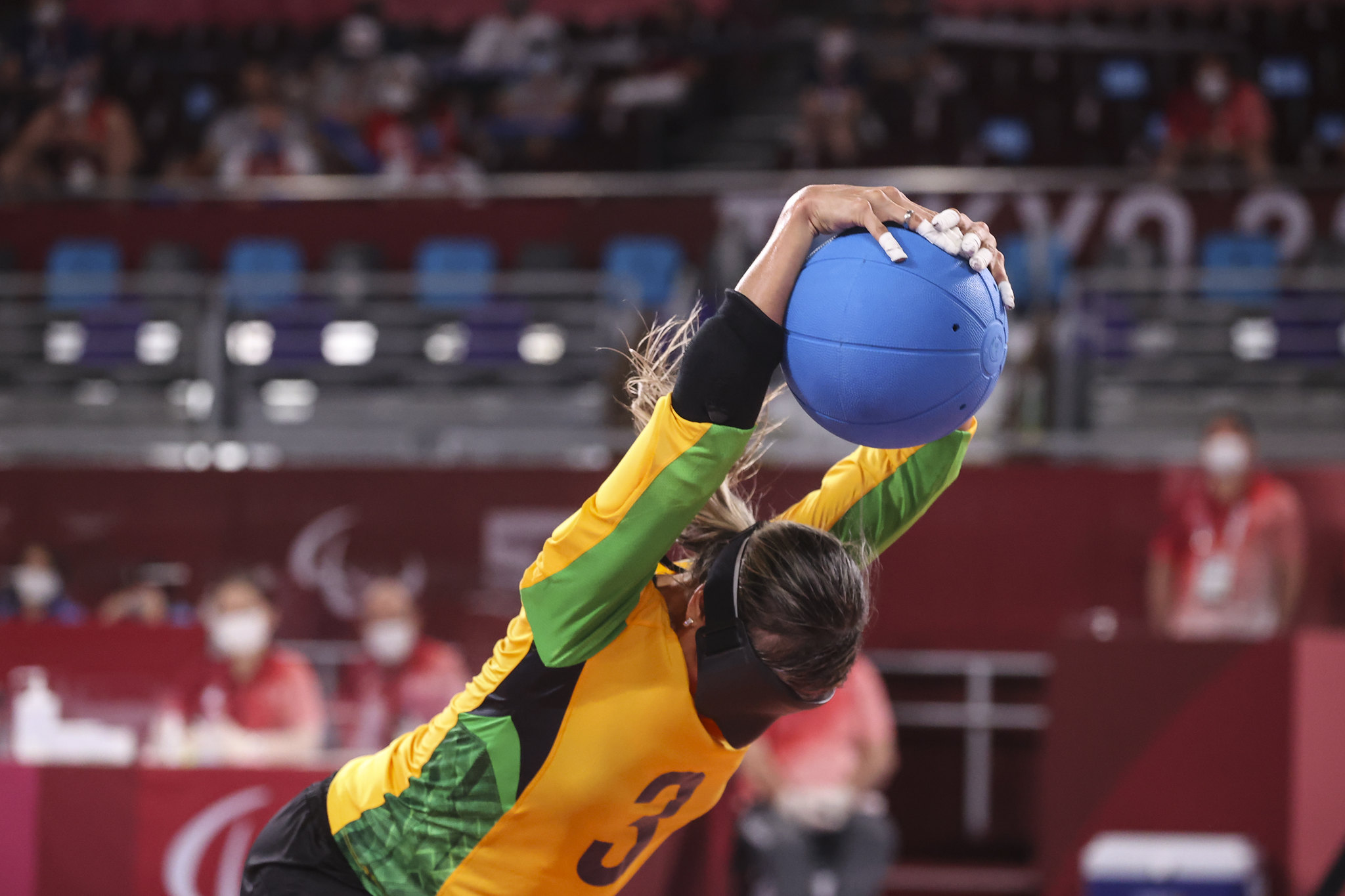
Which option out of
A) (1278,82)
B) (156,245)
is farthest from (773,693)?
(1278,82)

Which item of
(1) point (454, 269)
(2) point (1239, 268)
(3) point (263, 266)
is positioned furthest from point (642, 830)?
(3) point (263, 266)

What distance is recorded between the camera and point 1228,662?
6.52 m

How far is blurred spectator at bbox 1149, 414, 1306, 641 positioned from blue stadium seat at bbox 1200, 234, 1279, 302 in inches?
61.5

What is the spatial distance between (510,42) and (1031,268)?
5562mm

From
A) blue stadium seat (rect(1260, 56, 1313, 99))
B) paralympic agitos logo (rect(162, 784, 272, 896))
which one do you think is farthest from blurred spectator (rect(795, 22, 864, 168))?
paralympic agitos logo (rect(162, 784, 272, 896))

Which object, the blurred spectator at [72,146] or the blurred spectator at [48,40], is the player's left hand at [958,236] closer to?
the blurred spectator at [72,146]

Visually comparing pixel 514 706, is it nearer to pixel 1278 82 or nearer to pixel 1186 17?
pixel 1278 82

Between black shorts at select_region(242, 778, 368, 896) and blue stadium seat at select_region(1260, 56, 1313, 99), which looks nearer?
black shorts at select_region(242, 778, 368, 896)

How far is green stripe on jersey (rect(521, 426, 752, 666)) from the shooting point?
219 centimetres

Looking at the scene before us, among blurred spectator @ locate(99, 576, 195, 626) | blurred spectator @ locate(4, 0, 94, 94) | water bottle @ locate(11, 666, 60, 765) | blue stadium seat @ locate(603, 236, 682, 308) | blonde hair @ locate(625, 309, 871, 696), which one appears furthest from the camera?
blurred spectator @ locate(4, 0, 94, 94)

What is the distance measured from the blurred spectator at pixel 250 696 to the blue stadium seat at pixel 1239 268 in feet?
19.0

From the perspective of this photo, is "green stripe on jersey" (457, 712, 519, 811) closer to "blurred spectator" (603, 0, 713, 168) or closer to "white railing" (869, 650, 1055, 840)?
"white railing" (869, 650, 1055, 840)

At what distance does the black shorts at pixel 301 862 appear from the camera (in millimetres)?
2730

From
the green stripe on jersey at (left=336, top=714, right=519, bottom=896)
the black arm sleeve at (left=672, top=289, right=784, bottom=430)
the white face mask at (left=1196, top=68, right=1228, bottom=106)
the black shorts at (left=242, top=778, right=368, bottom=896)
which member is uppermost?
the white face mask at (left=1196, top=68, right=1228, bottom=106)
